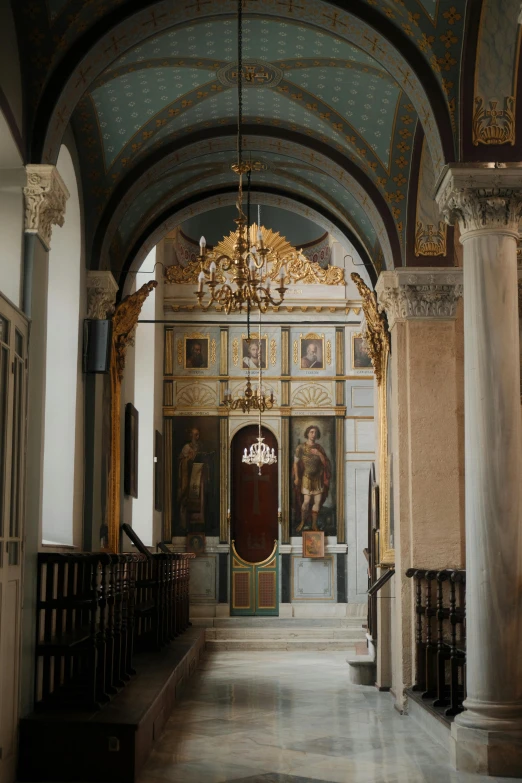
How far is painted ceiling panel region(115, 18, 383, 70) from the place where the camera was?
8.70 metres

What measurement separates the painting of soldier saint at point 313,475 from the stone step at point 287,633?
1996 millimetres

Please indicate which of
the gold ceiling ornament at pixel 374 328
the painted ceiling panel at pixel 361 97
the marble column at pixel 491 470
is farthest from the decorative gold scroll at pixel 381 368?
the marble column at pixel 491 470

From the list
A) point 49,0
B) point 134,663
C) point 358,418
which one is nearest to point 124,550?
point 134,663

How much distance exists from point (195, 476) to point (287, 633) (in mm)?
3456

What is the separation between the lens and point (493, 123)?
7094 mm

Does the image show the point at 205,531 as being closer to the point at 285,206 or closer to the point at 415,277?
the point at 285,206

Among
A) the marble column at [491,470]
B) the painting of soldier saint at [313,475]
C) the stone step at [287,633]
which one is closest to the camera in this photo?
the marble column at [491,470]

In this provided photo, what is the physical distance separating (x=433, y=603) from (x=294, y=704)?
1.90 metres

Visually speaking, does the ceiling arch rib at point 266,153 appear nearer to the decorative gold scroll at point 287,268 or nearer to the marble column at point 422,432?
the marble column at point 422,432

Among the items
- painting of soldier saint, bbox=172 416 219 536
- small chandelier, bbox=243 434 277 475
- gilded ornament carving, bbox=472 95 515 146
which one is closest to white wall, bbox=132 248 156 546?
small chandelier, bbox=243 434 277 475

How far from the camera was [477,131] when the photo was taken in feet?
23.3

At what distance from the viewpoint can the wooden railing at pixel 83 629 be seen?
6969 millimetres

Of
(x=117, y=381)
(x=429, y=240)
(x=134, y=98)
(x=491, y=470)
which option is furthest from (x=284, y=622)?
(x=491, y=470)

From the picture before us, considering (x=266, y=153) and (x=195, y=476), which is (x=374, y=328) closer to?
(x=266, y=153)
